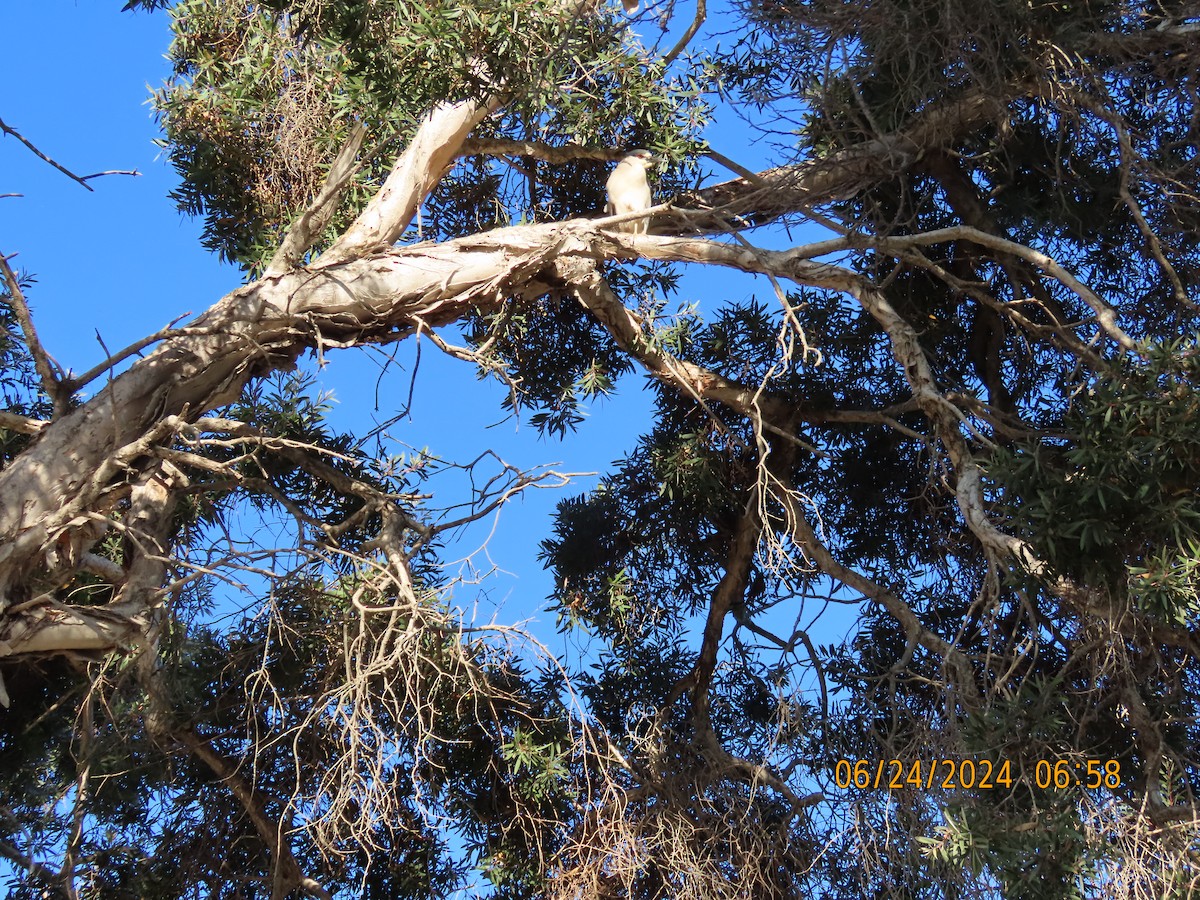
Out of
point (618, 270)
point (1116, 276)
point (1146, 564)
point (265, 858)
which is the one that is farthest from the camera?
point (618, 270)

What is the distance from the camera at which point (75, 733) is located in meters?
3.94

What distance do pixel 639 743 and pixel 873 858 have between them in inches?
37.5

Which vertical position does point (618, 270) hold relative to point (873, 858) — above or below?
above

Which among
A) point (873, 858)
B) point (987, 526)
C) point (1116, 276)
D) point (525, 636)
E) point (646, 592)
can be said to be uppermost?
point (1116, 276)

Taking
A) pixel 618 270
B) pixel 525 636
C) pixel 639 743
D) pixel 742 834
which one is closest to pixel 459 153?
pixel 618 270

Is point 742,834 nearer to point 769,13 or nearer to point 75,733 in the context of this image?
point 75,733

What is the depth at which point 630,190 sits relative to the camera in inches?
178
